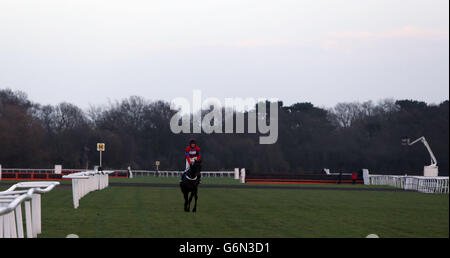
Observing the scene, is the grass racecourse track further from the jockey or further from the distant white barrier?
the jockey

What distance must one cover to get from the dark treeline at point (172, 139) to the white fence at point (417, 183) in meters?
0.82

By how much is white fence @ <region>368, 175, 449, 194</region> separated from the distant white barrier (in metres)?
17.8

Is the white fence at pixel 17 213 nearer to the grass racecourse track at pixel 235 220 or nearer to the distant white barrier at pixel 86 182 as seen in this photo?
the grass racecourse track at pixel 235 220

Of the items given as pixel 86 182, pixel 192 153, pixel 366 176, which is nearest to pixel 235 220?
pixel 192 153

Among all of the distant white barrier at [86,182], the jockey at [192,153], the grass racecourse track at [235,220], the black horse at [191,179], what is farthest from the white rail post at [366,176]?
the jockey at [192,153]

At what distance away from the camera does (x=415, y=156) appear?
51.3 meters

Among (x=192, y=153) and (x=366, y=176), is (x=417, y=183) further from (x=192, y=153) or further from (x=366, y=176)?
(x=192, y=153)

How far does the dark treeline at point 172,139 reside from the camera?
226 feet

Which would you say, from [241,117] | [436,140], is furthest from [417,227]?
[241,117]

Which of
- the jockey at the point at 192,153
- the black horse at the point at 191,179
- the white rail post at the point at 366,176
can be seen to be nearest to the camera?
the jockey at the point at 192,153
